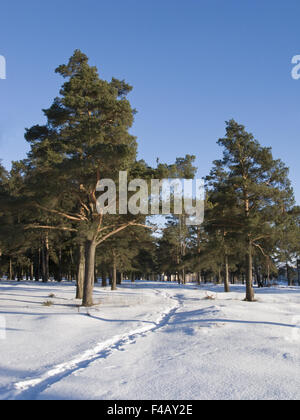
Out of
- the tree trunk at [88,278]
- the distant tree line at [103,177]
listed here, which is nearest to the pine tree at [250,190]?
the distant tree line at [103,177]

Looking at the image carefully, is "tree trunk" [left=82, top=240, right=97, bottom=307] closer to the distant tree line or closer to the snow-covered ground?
the distant tree line

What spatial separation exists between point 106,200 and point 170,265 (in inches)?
1550

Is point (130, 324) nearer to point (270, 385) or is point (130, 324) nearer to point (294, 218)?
point (270, 385)

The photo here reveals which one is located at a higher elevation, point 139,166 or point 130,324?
point 139,166

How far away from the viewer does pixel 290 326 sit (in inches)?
381

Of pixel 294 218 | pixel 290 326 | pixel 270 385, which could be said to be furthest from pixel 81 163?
pixel 294 218

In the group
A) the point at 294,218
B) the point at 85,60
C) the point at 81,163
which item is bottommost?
the point at 294,218

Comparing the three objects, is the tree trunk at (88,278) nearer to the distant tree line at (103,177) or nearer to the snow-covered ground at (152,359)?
the distant tree line at (103,177)

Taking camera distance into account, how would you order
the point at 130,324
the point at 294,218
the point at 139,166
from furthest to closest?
the point at 294,218 → the point at 139,166 → the point at 130,324

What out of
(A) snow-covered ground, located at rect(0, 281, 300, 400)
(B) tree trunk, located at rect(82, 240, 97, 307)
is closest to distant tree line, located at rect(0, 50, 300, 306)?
(B) tree trunk, located at rect(82, 240, 97, 307)

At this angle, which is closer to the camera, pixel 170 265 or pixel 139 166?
pixel 139 166
